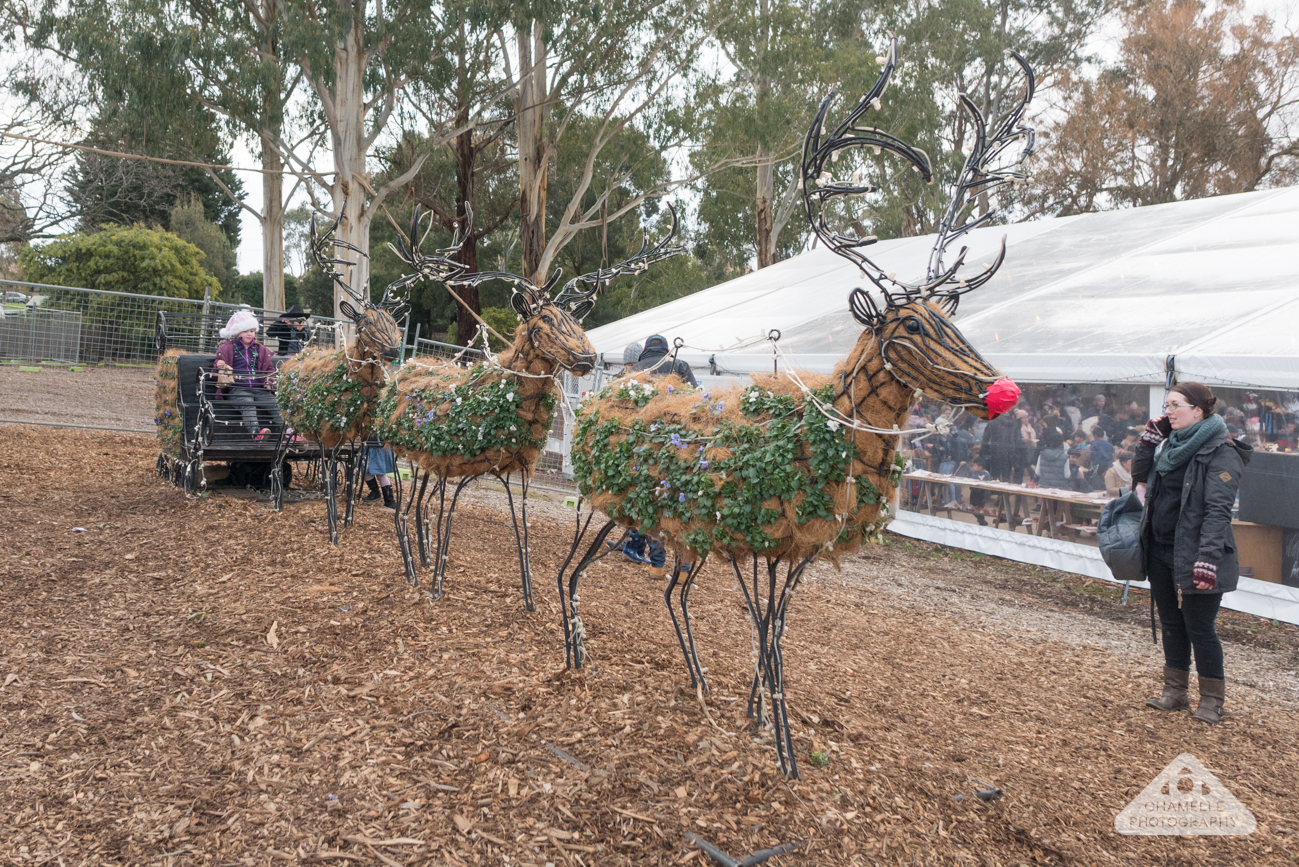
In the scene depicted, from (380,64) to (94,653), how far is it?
12.5 metres

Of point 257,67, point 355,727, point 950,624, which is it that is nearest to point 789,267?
point 257,67

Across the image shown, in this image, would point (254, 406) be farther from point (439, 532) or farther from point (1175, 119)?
point (1175, 119)

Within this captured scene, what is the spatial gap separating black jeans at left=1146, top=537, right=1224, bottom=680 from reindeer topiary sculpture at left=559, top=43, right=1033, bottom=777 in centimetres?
234

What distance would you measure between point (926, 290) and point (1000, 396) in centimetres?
46

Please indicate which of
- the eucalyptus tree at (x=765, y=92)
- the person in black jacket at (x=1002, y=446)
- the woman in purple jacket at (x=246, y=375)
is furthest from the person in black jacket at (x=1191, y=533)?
the eucalyptus tree at (x=765, y=92)

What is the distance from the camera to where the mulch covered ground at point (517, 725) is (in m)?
2.97

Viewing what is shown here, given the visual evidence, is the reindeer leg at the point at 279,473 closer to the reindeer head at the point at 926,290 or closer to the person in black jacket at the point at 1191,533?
the reindeer head at the point at 926,290

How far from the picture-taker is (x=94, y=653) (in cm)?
420

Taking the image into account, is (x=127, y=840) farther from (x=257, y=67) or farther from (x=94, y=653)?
(x=257, y=67)

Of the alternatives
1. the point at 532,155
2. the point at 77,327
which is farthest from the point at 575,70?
the point at 77,327

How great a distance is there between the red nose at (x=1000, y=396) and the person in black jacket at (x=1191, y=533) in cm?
230

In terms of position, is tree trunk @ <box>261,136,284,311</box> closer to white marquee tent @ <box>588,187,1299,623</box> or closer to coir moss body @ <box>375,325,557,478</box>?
white marquee tent @ <box>588,187,1299,623</box>

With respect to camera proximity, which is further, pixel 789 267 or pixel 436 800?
pixel 789 267

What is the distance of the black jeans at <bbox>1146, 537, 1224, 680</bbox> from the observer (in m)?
4.34
